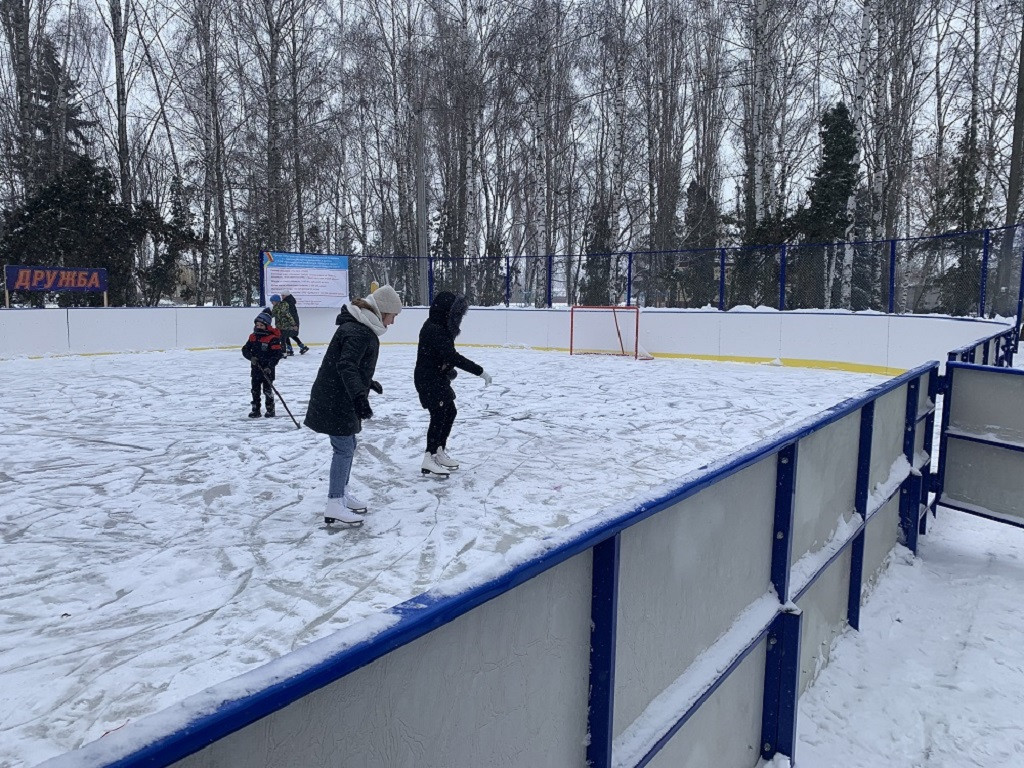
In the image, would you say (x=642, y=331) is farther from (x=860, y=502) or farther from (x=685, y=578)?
(x=685, y=578)

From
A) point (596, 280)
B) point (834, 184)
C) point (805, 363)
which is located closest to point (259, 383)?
point (805, 363)

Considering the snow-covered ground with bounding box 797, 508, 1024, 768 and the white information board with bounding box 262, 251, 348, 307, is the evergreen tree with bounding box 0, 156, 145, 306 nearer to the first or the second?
the white information board with bounding box 262, 251, 348, 307

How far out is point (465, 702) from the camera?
50.5 inches

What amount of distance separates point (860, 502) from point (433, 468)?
315 centimetres

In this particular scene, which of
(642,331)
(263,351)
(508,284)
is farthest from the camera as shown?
(508,284)

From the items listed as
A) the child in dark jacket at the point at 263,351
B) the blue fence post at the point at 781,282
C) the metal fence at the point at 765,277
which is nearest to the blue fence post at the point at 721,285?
the metal fence at the point at 765,277

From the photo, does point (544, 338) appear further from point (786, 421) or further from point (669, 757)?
point (669, 757)

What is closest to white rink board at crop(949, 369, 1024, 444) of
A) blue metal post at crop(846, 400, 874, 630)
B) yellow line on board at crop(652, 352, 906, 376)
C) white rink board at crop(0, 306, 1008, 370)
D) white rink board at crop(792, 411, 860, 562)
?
blue metal post at crop(846, 400, 874, 630)

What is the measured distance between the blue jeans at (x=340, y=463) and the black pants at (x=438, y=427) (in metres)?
1.25

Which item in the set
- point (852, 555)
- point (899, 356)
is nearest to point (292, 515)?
point (852, 555)

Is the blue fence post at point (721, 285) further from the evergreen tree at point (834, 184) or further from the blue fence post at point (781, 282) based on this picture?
the evergreen tree at point (834, 184)

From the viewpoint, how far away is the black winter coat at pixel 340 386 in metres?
4.47

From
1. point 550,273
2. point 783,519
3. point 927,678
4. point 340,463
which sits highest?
point 550,273

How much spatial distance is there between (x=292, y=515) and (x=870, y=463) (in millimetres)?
3549
